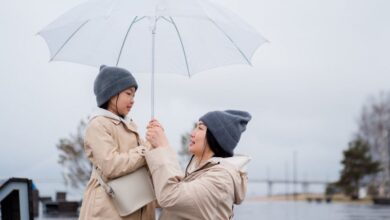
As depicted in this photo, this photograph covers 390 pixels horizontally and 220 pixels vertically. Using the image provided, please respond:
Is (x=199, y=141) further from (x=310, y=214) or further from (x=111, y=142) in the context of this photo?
(x=310, y=214)

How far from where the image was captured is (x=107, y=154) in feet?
10.3

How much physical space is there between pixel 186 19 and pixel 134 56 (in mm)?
412

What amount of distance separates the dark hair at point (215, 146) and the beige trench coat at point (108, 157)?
322 mm

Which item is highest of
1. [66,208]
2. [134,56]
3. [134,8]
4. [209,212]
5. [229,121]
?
[134,8]

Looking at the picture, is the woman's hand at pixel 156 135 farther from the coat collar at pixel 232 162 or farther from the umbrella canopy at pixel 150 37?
the umbrella canopy at pixel 150 37

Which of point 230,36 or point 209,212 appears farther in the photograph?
point 230,36

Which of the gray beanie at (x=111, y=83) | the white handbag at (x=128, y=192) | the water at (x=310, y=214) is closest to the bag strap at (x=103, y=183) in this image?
the white handbag at (x=128, y=192)

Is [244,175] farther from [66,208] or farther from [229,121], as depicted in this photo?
[66,208]

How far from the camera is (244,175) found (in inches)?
122

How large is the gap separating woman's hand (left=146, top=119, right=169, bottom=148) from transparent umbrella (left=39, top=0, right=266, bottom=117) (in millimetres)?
759

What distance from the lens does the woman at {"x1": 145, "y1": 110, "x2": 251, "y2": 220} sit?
9.41 feet

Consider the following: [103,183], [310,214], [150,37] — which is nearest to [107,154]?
[103,183]

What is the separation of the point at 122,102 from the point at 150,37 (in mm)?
949

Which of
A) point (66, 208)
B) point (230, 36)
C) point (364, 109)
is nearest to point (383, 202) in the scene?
point (364, 109)
